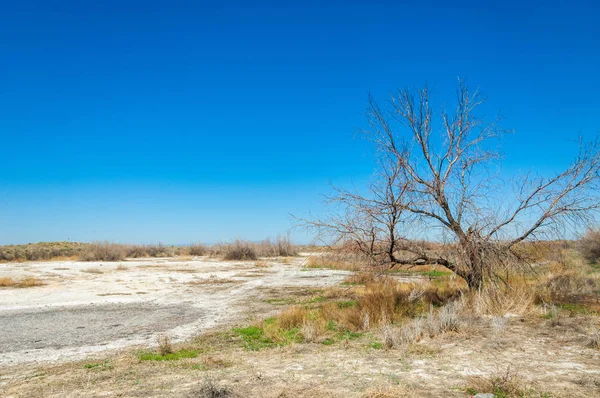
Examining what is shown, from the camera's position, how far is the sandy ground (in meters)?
9.70

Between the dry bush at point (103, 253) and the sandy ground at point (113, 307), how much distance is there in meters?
11.9

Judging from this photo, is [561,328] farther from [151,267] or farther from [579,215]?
[151,267]

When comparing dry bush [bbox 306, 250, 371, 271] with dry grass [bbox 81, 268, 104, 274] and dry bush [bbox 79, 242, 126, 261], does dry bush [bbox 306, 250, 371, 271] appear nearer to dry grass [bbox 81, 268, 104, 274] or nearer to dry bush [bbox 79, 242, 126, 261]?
dry grass [bbox 81, 268, 104, 274]

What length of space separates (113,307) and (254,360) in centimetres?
870

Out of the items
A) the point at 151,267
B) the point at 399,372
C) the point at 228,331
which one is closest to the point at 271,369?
the point at 399,372

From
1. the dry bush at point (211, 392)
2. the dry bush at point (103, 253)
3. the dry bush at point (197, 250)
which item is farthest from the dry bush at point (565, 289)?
the dry bush at point (197, 250)

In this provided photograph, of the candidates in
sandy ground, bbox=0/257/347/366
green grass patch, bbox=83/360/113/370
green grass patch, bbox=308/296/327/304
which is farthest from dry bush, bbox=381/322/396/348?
green grass patch, bbox=308/296/327/304

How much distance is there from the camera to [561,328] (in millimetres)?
9008

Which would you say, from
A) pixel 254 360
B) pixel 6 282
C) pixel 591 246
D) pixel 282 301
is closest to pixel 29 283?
pixel 6 282

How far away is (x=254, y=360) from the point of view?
299 inches

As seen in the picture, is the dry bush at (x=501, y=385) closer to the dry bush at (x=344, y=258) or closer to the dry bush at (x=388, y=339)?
the dry bush at (x=388, y=339)

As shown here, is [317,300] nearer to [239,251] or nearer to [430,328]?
[430,328]

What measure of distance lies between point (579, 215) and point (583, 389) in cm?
740

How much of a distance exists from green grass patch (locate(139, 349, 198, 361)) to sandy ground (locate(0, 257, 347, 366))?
1364 mm
